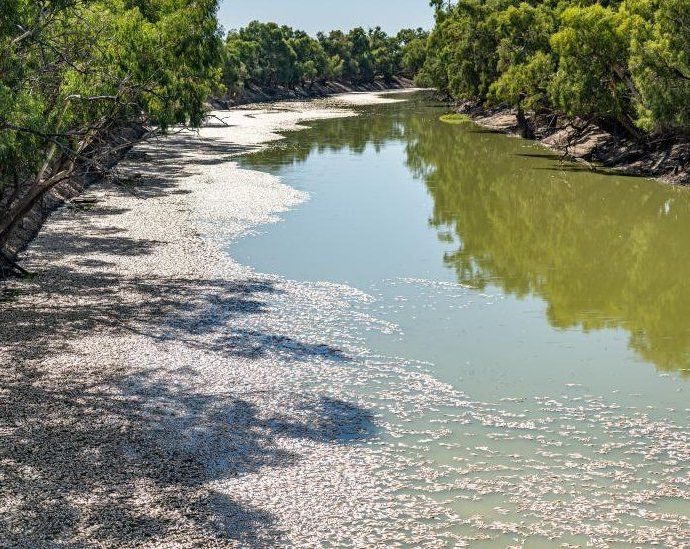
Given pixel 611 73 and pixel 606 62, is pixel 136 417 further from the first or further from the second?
pixel 611 73

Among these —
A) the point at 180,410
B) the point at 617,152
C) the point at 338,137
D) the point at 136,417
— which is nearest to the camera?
the point at 136,417

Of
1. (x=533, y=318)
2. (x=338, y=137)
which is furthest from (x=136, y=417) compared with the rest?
(x=338, y=137)

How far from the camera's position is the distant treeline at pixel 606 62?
153ft

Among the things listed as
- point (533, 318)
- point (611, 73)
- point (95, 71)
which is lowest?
point (533, 318)

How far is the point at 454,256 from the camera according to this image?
115 feet

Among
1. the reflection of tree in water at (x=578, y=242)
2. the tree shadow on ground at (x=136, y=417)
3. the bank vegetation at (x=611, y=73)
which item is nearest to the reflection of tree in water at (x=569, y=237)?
the reflection of tree in water at (x=578, y=242)

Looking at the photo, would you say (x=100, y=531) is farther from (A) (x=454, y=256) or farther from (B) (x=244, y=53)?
(B) (x=244, y=53)

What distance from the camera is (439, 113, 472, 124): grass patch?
338 feet

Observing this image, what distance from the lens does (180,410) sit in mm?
18844

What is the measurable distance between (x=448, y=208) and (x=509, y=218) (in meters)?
4.62

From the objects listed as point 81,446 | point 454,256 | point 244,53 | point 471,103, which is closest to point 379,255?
point 454,256

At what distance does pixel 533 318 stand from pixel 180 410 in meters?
12.6

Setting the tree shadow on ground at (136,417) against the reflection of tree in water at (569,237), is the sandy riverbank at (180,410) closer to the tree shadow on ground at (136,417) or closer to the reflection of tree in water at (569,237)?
the tree shadow on ground at (136,417)

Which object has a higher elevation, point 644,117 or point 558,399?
point 644,117
